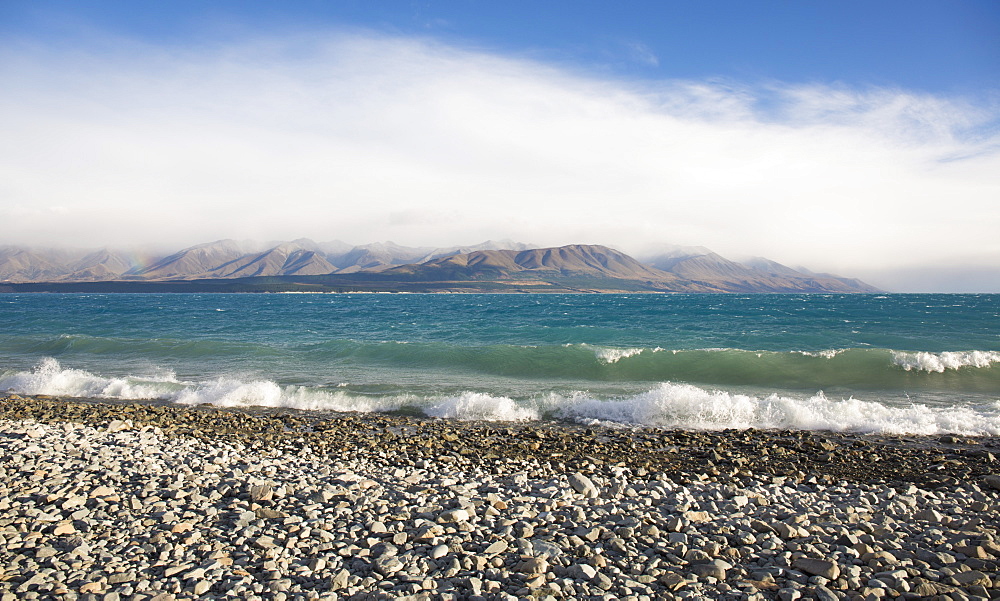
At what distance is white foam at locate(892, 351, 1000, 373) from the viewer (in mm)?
21831

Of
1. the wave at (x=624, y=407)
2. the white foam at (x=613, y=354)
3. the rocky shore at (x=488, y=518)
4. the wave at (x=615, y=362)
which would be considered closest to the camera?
the rocky shore at (x=488, y=518)

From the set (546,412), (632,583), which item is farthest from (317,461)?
(546,412)

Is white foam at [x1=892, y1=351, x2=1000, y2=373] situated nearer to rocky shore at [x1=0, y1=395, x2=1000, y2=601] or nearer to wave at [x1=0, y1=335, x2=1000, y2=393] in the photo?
wave at [x1=0, y1=335, x2=1000, y2=393]

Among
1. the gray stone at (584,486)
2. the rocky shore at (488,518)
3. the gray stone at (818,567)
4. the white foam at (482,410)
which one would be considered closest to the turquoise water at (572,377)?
the white foam at (482,410)

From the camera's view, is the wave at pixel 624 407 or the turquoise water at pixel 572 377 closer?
the wave at pixel 624 407

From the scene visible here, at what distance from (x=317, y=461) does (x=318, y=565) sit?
13.7 feet

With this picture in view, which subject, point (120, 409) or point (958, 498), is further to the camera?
point (120, 409)

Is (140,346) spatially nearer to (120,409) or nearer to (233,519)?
(120,409)

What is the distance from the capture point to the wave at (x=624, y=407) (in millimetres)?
13492

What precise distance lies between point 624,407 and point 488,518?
870cm

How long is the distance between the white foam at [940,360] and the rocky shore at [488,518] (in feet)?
40.8

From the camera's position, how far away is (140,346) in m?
28.8

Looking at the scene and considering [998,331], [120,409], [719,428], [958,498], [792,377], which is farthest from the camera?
[998,331]

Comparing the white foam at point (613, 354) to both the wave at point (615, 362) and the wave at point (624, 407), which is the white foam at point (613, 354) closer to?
the wave at point (615, 362)
